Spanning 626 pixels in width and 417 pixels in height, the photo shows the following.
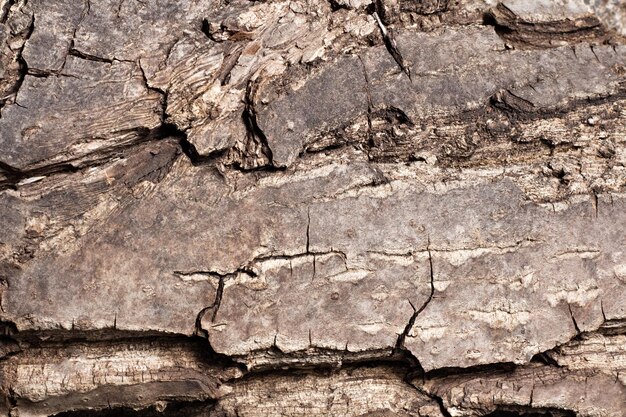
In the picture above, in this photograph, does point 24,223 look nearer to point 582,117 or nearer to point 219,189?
point 219,189

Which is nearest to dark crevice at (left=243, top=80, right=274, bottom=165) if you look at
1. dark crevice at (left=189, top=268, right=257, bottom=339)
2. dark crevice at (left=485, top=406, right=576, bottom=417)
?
dark crevice at (left=189, top=268, right=257, bottom=339)

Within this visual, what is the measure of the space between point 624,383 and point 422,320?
0.70m

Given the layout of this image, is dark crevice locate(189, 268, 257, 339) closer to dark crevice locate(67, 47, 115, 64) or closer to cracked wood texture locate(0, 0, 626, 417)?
cracked wood texture locate(0, 0, 626, 417)

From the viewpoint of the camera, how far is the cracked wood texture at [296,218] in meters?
2.15

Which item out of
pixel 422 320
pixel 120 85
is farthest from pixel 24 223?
pixel 422 320

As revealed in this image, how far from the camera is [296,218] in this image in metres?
2.17

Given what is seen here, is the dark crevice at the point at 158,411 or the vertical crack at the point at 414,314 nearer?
the vertical crack at the point at 414,314

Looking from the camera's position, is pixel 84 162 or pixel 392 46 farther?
pixel 392 46

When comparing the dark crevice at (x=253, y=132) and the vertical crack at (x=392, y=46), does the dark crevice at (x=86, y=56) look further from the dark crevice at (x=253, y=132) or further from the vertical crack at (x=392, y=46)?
the vertical crack at (x=392, y=46)

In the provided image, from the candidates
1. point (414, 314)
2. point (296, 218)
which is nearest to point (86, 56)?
point (296, 218)

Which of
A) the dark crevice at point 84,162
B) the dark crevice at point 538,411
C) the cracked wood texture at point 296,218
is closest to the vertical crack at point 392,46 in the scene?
the cracked wood texture at point 296,218

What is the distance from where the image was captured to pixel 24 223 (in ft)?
7.00

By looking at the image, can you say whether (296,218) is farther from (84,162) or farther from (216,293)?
(84,162)

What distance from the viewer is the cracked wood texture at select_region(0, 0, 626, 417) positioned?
2.15 meters
